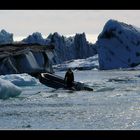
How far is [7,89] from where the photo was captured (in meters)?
16.6

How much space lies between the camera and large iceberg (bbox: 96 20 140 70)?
3189 inches

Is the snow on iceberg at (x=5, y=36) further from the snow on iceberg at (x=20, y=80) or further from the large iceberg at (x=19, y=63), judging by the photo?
the snow on iceberg at (x=20, y=80)

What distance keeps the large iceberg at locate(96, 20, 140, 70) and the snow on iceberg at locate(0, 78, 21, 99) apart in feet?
207

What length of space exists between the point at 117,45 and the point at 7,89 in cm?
6625

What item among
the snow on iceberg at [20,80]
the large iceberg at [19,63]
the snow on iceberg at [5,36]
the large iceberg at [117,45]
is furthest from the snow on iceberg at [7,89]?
the snow on iceberg at [5,36]

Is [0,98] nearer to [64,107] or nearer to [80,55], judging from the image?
→ [64,107]

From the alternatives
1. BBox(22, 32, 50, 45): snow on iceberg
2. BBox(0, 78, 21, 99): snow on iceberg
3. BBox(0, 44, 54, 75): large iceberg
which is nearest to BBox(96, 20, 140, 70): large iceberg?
BBox(0, 44, 54, 75): large iceberg

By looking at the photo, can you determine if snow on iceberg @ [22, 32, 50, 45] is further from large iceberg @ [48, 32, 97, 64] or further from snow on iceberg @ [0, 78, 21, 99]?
snow on iceberg @ [0, 78, 21, 99]

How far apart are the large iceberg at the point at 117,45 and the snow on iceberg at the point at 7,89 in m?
63.2

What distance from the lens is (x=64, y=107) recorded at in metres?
13.7

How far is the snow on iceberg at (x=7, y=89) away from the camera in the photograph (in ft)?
53.9

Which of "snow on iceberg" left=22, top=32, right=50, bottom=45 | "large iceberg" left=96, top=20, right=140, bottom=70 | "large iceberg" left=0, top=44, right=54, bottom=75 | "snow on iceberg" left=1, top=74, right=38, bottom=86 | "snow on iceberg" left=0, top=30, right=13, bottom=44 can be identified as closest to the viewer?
"snow on iceberg" left=1, top=74, right=38, bottom=86

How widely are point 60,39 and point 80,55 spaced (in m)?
12.9

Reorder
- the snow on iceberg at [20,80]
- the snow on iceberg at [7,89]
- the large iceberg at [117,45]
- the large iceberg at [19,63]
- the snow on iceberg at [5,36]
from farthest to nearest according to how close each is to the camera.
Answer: the snow on iceberg at [5,36], the large iceberg at [117,45], the large iceberg at [19,63], the snow on iceberg at [20,80], the snow on iceberg at [7,89]
